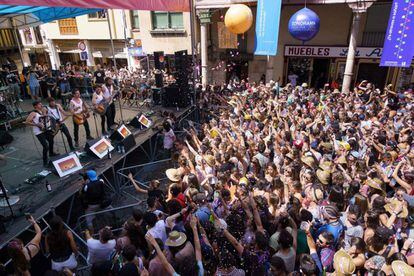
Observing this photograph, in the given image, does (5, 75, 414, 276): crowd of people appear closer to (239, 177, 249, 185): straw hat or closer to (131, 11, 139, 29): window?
(239, 177, 249, 185): straw hat

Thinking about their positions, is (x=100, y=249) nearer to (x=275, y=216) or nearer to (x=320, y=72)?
(x=275, y=216)

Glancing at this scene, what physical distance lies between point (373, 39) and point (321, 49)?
8.20 feet

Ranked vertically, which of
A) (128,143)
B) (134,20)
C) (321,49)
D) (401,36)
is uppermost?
(134,20)

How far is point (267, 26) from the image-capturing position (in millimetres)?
12789

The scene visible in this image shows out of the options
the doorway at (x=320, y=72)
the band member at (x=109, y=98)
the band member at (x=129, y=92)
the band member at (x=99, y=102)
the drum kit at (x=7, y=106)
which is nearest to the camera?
the band member at (x=99, y=102)

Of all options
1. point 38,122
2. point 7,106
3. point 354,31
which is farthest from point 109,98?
point 354,31

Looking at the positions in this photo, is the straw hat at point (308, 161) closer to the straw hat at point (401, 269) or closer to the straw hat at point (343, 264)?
the straw hat at point (343, 264)

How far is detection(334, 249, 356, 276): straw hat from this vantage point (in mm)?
3018

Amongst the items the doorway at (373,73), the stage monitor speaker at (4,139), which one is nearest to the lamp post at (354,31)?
the doorway at (373,73)

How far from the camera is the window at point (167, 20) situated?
712 inches

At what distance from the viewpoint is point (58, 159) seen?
21.6 feet

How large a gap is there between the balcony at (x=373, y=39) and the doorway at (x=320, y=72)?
202 cm

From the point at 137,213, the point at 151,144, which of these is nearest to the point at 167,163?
the point at 151,144

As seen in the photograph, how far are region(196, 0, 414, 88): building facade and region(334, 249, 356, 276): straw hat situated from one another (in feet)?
41.7
